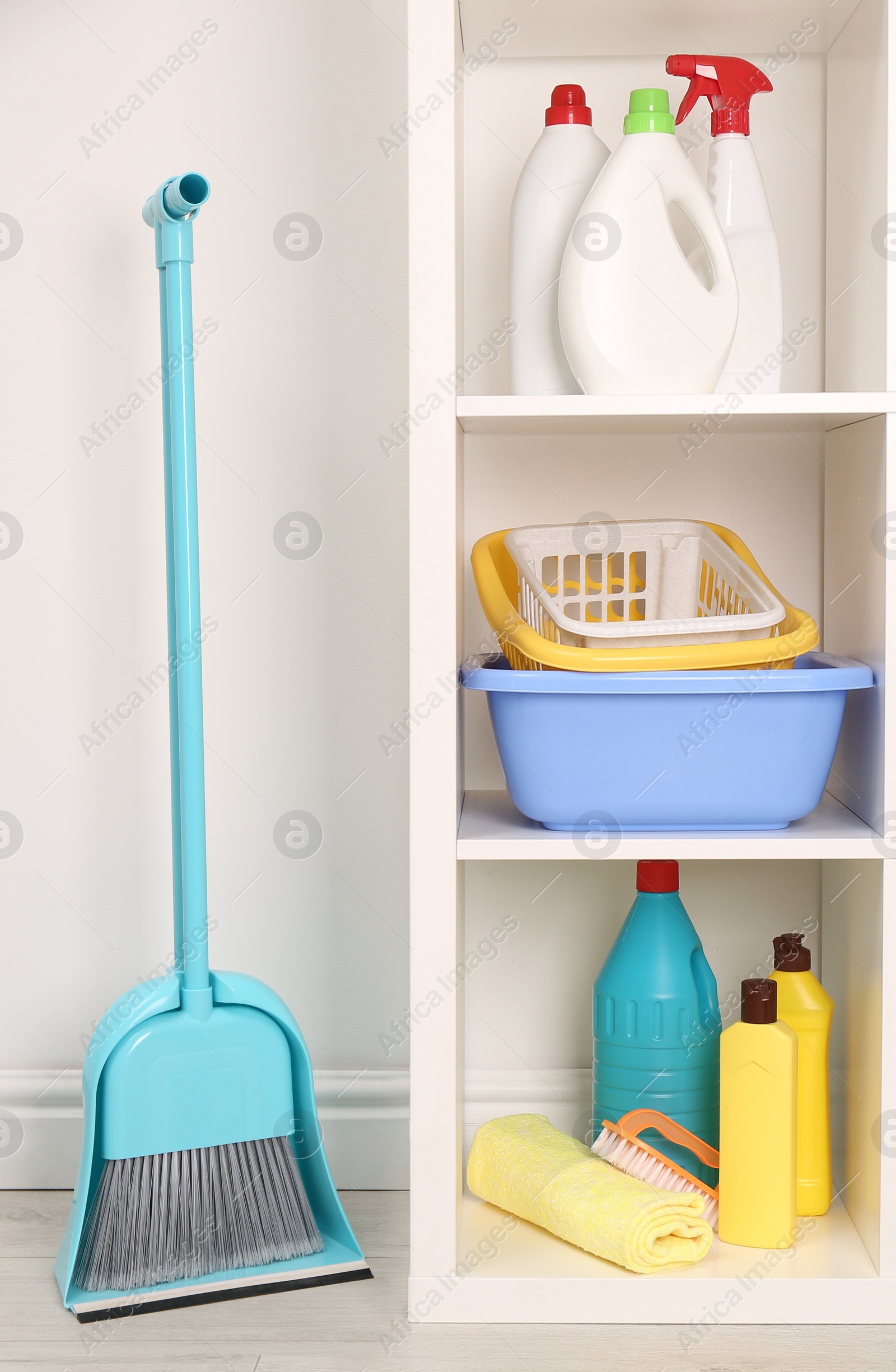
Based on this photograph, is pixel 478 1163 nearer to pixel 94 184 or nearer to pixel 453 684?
pixel 453 684

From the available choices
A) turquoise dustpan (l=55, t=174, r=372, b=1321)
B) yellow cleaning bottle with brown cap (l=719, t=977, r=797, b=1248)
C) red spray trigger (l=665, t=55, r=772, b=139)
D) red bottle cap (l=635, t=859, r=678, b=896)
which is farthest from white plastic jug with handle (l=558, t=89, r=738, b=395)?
yellow cleaning bottle with brown cap (l=719, t=977, r=797, b=1248)

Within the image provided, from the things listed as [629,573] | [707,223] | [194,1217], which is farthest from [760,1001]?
[707,223]

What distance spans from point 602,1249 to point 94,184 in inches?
46.9

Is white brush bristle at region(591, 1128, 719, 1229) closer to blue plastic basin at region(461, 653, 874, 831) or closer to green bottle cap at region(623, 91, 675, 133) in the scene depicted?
blue plastic basin at region(461, 653, 874, 831)

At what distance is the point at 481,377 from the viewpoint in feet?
4.20

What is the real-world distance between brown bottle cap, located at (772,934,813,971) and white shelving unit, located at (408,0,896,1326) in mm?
47

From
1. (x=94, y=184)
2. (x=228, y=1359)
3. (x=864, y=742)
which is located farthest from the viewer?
(x=94, y=184)

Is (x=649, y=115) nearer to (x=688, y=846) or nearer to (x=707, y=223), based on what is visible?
(x=707, y=223)

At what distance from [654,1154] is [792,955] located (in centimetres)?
23

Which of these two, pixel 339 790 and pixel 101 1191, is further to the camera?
pixel 339 790

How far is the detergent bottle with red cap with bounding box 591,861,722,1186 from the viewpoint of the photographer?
1168 millimetres

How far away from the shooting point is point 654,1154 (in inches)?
44.1

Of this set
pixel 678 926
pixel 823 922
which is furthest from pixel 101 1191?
pixel 823 922

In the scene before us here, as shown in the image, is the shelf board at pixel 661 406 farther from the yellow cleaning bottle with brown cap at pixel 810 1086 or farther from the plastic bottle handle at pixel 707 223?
the yellow cleaning bottle with brown cap at pixel 810 1086
